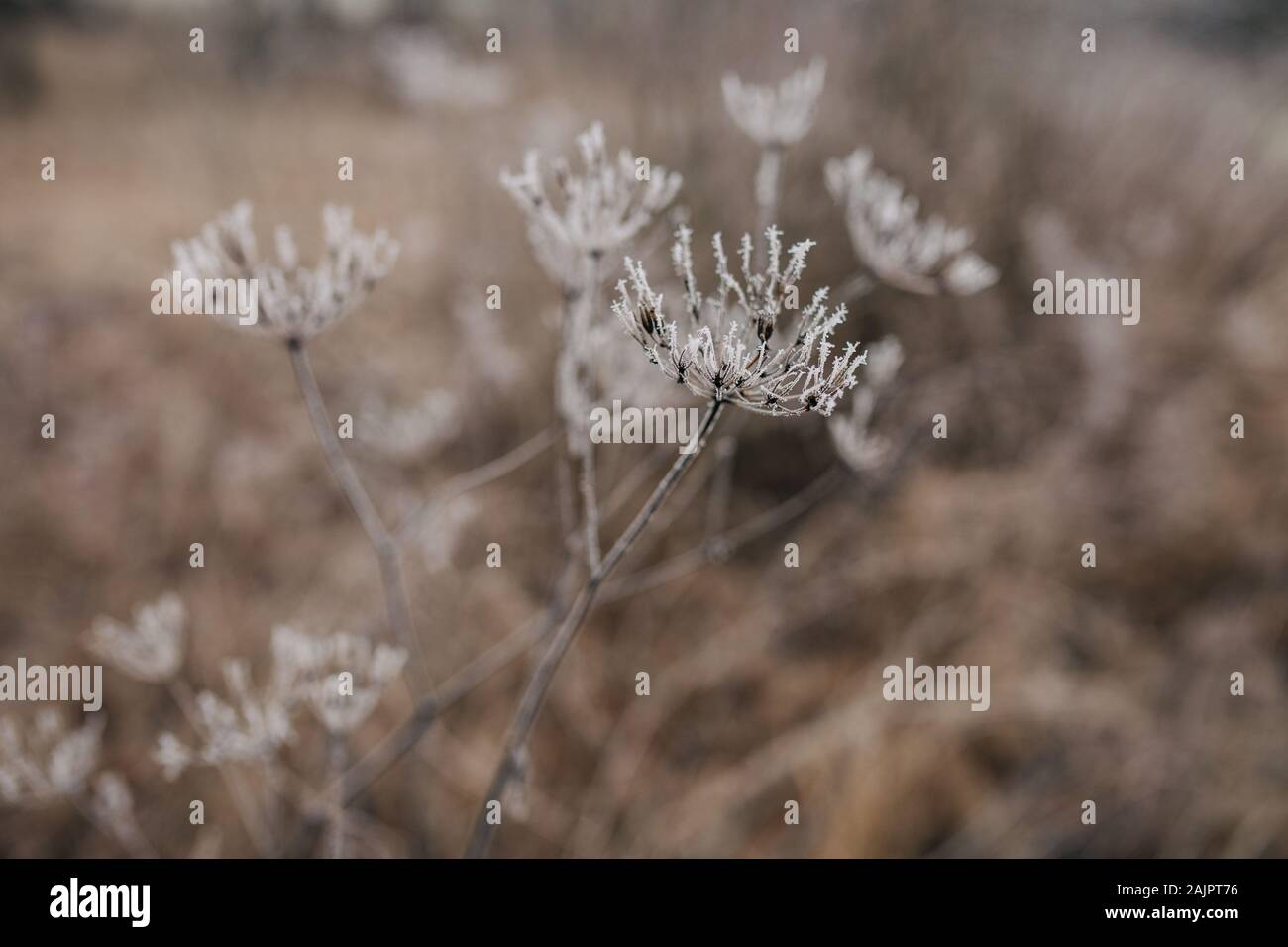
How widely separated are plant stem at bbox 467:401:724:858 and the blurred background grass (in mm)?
914

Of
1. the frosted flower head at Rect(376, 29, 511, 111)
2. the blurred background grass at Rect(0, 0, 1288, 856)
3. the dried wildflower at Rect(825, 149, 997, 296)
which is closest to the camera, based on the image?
the dried wildflower at Rect(825, 149, 997, 296)

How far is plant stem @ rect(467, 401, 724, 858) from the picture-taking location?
0.61 m

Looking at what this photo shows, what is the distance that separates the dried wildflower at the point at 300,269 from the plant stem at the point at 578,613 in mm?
404

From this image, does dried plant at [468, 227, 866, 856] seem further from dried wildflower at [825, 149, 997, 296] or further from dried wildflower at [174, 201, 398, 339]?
dried wildflower at [825, 149, 997, 296]

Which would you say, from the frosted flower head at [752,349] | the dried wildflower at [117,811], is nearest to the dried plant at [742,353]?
the frosted flower head at [752,349]

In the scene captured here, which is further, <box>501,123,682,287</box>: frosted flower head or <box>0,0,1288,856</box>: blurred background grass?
<box>0,0,1288,856</box>: blurred background grass

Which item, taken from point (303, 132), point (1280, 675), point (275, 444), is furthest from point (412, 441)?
point (303, 132)

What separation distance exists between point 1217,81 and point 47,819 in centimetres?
590

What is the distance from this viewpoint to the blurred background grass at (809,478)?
6.07 feet

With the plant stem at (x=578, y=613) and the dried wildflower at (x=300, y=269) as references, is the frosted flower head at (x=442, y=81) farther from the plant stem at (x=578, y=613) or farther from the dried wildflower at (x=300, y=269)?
the plant stem at (x=578, y=613)

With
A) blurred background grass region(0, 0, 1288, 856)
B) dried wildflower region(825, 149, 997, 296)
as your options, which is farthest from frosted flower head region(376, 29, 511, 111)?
dried wildflower region(825, 149, 997, 296)

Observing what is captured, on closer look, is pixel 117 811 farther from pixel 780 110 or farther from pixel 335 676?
pixel 780 110

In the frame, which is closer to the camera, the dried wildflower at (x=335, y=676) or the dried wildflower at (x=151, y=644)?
the dried wildflower at (x=335, y=676)

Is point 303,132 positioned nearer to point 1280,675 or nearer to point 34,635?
point 34,635
